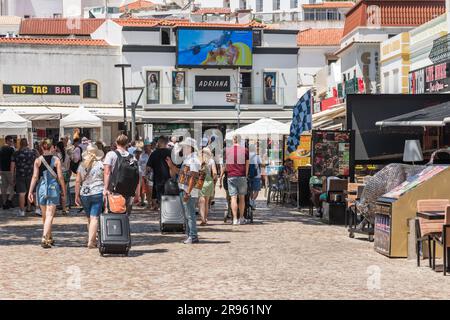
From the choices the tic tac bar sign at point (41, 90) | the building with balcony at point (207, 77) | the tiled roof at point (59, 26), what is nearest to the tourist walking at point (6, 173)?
the building with balcony at point (207, 77)

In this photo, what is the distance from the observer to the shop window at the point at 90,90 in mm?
54312

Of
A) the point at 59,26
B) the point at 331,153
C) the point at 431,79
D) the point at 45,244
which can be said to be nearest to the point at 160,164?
the point at 331,153

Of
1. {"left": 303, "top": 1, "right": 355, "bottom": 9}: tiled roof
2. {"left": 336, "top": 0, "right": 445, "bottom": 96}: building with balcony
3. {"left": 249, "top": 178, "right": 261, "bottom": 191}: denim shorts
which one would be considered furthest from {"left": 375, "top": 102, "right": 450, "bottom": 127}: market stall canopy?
{"left": 303, "top": 1, "right": 355, "bottom": 9}: tiled roof

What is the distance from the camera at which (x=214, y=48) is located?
2190 inches

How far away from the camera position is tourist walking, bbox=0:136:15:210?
2336cm

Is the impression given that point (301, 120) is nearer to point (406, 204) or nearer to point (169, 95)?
point (406, 204)

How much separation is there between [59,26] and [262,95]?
104 ft

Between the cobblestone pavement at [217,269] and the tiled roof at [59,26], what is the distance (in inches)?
2507

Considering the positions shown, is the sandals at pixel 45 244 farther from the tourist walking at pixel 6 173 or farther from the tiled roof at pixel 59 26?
the tiled roof at pixel 59 26

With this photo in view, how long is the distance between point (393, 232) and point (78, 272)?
15.1 ft

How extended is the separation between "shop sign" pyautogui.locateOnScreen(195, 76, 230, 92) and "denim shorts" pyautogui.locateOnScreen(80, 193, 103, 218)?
135 ft

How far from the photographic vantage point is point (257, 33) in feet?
187

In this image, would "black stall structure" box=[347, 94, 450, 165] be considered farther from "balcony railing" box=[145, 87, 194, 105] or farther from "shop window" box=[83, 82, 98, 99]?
"shop window" box=[83, 82, 98, 99]
